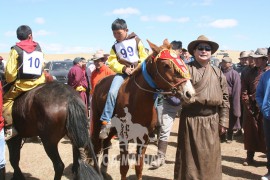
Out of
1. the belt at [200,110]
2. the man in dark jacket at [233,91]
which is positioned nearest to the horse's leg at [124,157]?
the belt at [200,110]

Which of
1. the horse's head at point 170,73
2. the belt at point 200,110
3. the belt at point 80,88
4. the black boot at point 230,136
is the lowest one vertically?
the black boot at point 230,136

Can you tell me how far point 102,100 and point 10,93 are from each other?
1.48 metres

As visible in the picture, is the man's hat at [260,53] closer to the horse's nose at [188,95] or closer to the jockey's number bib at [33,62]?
the horse's nose at [188,95]

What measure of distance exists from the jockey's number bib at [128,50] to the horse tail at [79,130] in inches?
43.0

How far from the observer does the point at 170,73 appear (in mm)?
3953

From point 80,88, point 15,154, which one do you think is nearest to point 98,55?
point 80,88

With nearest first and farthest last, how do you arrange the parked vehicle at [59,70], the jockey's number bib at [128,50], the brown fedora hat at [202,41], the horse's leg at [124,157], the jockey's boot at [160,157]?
the brown fedora hat at [202,41]
the horse's leg at [124,157]
the jockey's number bib at [128,50]
the jockey's boot at [160,157]
the parked vehicle at [59,70]

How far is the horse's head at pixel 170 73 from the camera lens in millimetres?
3743

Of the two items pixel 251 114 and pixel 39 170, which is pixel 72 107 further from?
pixel 251 114

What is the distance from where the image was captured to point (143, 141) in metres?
4.80

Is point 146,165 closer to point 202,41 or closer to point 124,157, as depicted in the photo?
point 124,157

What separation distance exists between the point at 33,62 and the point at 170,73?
7.63 feet

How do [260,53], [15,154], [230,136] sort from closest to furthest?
[15,154] → [260,53] → [230,136]

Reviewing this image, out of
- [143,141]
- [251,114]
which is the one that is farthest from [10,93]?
[251,114]
